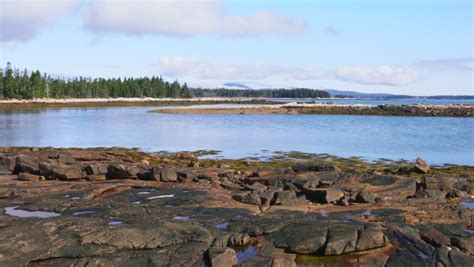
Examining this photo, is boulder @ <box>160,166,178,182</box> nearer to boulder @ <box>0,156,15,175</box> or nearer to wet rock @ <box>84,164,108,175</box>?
wet rock @ <box>84,164,108,175</box>

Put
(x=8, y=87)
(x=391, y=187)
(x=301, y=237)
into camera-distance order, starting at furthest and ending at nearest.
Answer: (x=8, y=87), (x=391, y=187), (x=301, y=237)

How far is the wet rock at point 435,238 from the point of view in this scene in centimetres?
1470

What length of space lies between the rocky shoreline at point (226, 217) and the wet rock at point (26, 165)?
70 mm

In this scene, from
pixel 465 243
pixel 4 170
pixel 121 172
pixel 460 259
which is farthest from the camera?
pixel 4 170

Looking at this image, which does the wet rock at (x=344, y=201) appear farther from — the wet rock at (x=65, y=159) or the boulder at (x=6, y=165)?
the boulder at (x=6, y=165)

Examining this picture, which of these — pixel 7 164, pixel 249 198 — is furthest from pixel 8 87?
pixel 249 198

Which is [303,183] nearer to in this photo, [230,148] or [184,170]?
[184,170]

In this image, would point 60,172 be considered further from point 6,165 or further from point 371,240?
point 371,240

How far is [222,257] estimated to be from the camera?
13141 mm

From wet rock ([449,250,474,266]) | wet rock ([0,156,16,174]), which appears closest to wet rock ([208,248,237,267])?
wet rock ([449,250,474,266])

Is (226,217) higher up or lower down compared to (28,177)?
higher up

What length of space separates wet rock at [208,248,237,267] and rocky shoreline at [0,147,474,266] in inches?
1.4

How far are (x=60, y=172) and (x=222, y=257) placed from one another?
1435 cm

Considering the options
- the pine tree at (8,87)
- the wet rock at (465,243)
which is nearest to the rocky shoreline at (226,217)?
the wet rock at (465,243)
